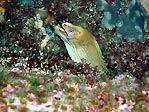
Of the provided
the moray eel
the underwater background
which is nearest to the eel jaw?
the moray eel

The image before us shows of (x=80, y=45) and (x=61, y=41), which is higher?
(x=61, y=41)

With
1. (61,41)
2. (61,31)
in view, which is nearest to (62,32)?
(61,31)

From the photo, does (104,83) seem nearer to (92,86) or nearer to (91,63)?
(92,86)

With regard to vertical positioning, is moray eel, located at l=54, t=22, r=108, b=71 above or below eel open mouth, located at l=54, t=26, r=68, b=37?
below

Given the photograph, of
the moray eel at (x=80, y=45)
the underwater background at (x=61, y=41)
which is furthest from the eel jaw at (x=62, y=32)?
the underwater background at (x=61, y=41)

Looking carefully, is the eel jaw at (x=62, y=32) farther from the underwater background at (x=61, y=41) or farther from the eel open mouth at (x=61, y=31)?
the underwater background at (x=61, y=41)

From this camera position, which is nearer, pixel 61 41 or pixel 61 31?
pixel 61 31

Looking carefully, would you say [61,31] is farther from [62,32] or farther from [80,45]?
[80,45]

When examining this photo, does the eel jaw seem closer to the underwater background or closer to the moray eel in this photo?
the moray eel

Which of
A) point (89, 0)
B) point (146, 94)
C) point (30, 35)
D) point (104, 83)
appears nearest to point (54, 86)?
point (104, 83)
